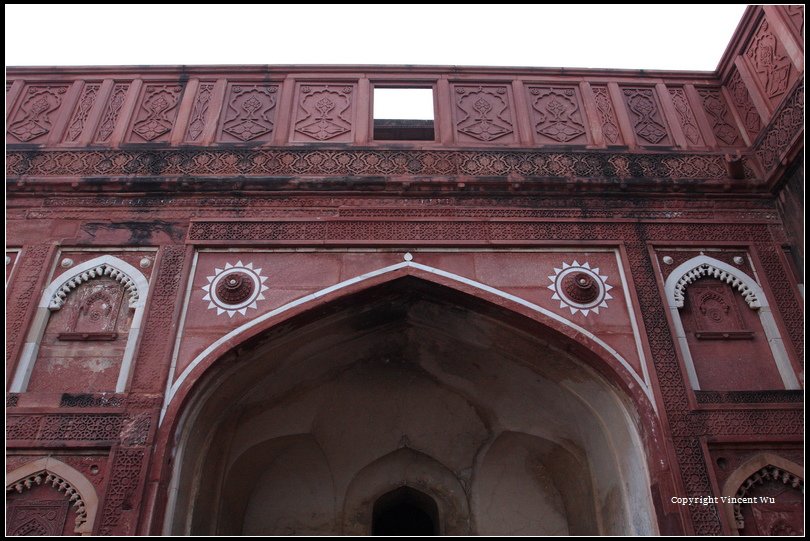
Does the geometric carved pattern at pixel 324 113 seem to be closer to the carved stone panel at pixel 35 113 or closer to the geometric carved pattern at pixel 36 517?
the carved stone panel at pixel 35 113

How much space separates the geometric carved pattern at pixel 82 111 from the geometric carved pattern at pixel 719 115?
640cm

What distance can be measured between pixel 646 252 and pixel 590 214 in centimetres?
62

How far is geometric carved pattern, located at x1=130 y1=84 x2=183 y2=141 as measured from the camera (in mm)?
6867

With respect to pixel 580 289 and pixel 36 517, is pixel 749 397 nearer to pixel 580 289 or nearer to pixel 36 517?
pixel 580 289

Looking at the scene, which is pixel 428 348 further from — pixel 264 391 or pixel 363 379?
pixel 264 391

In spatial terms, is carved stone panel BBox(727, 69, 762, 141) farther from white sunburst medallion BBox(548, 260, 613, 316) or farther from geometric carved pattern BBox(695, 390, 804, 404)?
geometric carved pattern BBox(695, 390, 804, 404)

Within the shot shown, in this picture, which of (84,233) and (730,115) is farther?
(730,115)

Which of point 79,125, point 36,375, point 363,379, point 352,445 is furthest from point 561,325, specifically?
point 79,125

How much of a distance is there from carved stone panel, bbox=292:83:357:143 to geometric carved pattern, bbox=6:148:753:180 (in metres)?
0.29

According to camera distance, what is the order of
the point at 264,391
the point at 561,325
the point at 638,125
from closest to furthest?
the point at 561,325
the point at 264,391
the point at 638,125

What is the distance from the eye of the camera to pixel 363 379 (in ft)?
24.2

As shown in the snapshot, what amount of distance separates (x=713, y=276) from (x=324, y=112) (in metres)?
4.06

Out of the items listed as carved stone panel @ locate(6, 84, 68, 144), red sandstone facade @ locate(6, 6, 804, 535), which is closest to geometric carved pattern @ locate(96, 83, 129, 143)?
red sandstone facade @ locate(6, 6, 804, 535)

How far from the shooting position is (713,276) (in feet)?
19.9
